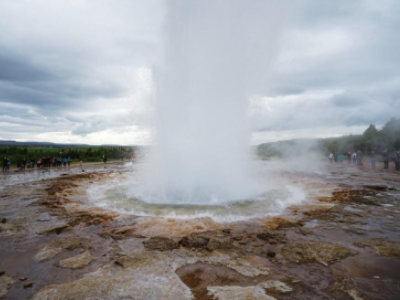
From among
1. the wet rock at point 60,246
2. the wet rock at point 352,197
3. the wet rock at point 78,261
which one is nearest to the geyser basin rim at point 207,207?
the wet rock at point 352,197

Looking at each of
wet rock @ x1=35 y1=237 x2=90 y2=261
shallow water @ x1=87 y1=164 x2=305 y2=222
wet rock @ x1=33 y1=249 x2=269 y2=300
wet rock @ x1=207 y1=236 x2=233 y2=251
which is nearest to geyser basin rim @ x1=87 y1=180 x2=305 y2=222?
shallow water @ x1=87 y1=164 x2=305 y2=222

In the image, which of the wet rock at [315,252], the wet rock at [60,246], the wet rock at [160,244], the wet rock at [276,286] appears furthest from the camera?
the wet rock at [160,244]

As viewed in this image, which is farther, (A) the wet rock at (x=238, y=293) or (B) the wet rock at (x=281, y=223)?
(B) the wet rock at (x=281, y=223)

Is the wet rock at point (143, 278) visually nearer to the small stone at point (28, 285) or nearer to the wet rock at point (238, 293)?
the small stone at point (28, 285)

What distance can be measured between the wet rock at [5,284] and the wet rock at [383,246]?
5.61 metres

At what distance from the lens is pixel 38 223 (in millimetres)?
5809

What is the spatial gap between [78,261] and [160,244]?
1.36 metres

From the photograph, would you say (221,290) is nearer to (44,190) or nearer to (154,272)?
(154,272)

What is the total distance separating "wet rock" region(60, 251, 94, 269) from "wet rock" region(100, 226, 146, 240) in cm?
82

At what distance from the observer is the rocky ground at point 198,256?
3111 millimetres

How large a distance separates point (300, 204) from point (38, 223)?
734 cm

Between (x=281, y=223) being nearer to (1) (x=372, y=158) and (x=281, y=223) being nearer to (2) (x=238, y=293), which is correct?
(2) (x=238, y=293)

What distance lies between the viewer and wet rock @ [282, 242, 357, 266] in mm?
3953

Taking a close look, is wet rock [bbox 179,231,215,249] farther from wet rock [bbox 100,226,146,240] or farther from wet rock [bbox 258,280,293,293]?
wet rock [bbox 258,280,293,293]
